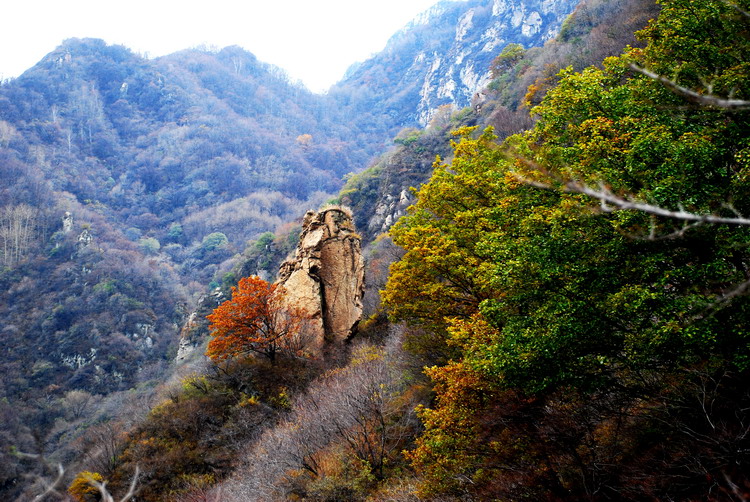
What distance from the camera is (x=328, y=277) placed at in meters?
27.7

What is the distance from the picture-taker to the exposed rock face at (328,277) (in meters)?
26.2

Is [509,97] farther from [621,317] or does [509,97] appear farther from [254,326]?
[621,317]

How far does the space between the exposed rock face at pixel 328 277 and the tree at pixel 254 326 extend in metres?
1.24

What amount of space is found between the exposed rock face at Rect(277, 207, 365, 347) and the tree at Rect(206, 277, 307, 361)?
1.24 metres

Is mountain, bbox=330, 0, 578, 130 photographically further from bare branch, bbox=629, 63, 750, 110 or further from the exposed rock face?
bare branch, bbox=629, 63, 750, 110

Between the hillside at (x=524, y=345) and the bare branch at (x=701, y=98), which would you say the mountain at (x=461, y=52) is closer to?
the hillside at (x=524, y=345)

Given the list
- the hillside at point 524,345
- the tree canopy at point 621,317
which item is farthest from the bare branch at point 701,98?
the tree canopy at point 621,317

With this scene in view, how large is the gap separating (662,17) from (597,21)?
173 feet

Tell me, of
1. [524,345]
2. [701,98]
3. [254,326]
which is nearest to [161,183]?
[254,326]

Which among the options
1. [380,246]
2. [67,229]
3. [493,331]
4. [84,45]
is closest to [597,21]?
[380,246]

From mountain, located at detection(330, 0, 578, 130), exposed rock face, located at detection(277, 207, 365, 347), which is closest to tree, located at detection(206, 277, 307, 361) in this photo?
exposed rock face, located at detection(277, 207, 365, 347)

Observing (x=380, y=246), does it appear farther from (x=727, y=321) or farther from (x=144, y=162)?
(x=144, y=162)

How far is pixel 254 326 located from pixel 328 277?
5.74m

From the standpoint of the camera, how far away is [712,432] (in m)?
7.07
